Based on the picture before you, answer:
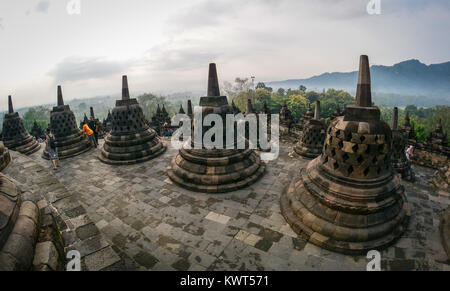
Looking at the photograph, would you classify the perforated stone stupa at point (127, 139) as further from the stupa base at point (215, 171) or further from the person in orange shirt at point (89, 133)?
the stupa base at point (215, 171)

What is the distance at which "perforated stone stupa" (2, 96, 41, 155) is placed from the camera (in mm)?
12711

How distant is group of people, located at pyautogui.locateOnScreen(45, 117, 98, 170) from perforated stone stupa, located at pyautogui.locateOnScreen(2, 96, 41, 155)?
2.55m

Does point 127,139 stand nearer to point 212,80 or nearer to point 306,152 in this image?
point 212,80

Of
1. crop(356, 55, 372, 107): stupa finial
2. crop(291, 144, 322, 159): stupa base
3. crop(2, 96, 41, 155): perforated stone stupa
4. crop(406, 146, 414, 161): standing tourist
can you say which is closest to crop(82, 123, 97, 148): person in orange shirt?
crop(2, 96, 41, 155): perforated stone stupa

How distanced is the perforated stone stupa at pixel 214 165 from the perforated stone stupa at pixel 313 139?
9.78 feet

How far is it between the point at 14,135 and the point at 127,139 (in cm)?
773

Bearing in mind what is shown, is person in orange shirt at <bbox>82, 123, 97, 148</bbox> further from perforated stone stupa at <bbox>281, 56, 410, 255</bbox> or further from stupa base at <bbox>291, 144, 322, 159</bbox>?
perforated stone stupa at <bbox>281, 56, 410, 255</bbox>

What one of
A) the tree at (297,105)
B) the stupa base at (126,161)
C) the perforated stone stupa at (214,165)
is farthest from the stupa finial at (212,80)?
the tree at (297,105)

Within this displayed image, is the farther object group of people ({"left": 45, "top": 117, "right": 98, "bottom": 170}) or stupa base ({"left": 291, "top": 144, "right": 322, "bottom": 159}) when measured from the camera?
stupa base ({"left": 291, "top": 144, "right": 322, "bottom": 159})

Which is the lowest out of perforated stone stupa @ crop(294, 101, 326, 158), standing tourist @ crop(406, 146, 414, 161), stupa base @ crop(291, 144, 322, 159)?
standing tourist @ crop(406, 146, 414, 161)

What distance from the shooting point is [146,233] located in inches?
225

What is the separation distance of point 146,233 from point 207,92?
18.6ft
